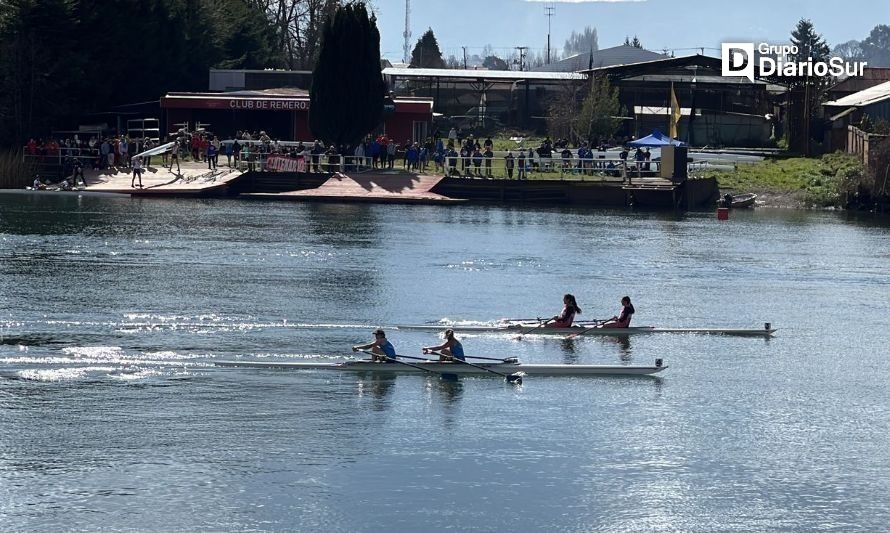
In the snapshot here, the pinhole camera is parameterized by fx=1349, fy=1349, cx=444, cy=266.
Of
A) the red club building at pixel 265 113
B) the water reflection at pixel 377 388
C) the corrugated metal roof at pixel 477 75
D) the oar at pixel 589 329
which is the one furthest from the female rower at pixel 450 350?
the corrugated metal roof at pixel 477 75

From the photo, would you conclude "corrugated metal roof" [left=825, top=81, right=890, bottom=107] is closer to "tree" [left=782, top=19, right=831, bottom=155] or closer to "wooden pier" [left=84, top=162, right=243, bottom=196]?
"tree" [left=782, top=19, right=831, bottom=155]

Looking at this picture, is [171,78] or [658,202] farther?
[171,78]

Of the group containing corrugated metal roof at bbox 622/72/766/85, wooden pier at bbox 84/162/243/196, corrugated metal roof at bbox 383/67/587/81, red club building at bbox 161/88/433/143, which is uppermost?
corrugated metal roof at bbox 383/67/587/81

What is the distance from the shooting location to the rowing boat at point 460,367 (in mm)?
34531

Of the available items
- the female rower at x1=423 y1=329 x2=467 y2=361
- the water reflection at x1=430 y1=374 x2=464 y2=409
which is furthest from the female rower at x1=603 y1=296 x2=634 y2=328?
the water reflection at x1=430 y1=374 x2=464 y2=409

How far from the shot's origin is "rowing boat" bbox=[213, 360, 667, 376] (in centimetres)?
3453

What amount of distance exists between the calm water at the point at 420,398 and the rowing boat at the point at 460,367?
1.05 feet

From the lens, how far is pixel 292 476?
1072 inches

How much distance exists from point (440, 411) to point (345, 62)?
47.0 metres

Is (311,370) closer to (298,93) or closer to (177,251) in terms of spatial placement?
(177,251)

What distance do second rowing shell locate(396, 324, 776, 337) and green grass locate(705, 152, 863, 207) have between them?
3867 cm

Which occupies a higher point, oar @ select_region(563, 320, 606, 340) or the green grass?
Answer: the green grass

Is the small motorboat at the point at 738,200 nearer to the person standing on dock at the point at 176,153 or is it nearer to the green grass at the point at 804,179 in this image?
the green grass at the point at 804,179

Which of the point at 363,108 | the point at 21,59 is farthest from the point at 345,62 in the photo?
the point at 21,59
